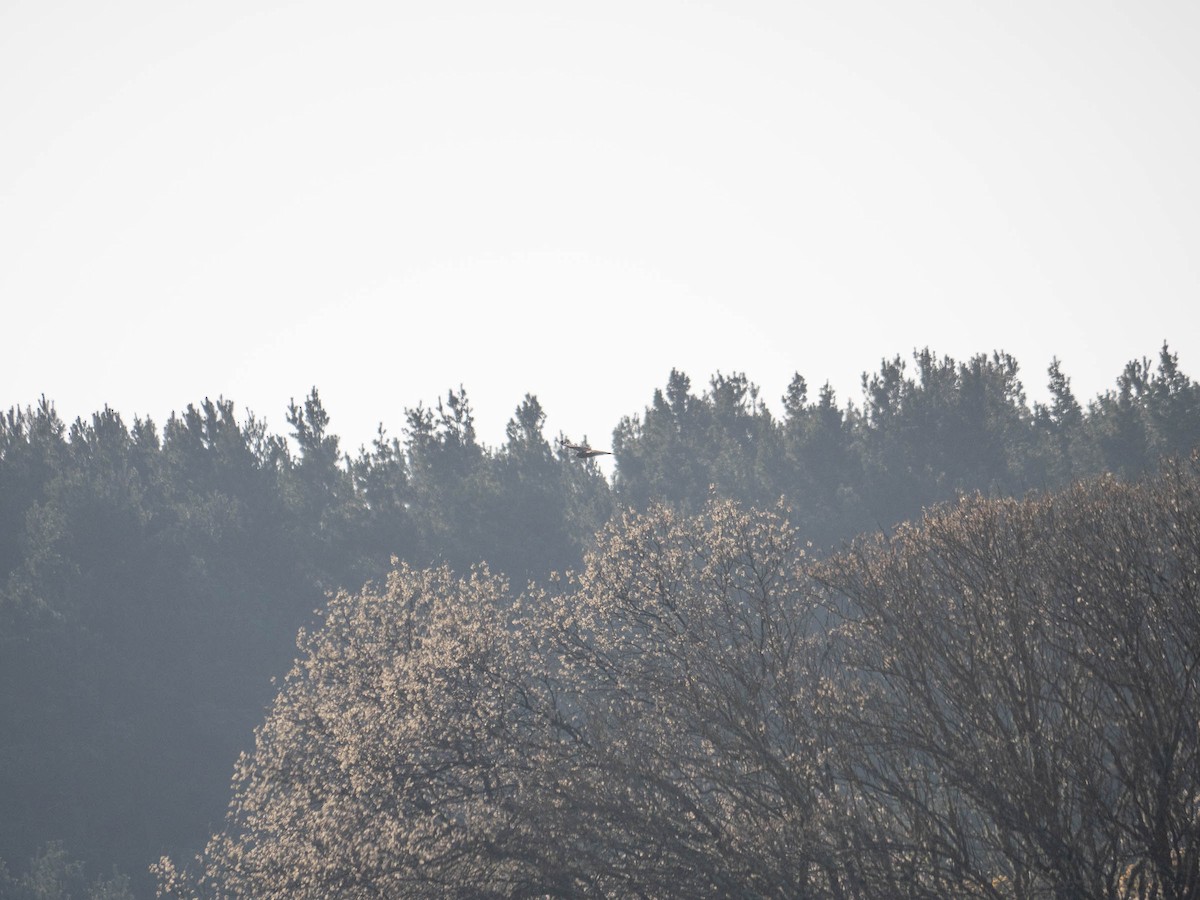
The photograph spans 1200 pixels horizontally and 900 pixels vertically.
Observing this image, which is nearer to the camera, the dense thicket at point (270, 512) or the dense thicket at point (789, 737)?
the dense thicket at point (789, 737)

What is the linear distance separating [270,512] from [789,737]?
54.5 meters

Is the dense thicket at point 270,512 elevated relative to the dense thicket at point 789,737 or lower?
elevated

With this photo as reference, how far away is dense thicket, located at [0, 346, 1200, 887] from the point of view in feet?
181

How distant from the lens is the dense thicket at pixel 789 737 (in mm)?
15328

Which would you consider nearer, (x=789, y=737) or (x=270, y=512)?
(x=789, y=737)

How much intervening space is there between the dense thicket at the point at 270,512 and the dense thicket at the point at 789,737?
1392 inches

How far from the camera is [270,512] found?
67938mm

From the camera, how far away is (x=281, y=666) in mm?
61250

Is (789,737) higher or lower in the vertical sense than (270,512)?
lower

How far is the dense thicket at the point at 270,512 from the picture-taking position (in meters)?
55.2

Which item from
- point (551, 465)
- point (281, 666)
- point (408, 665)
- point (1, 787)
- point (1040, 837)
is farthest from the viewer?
point (551, 465)

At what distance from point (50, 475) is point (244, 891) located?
5079 cm

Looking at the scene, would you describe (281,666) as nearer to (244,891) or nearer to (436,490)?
(436,490)

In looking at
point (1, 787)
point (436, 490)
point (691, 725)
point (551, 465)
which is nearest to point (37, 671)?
point (1, 787)
